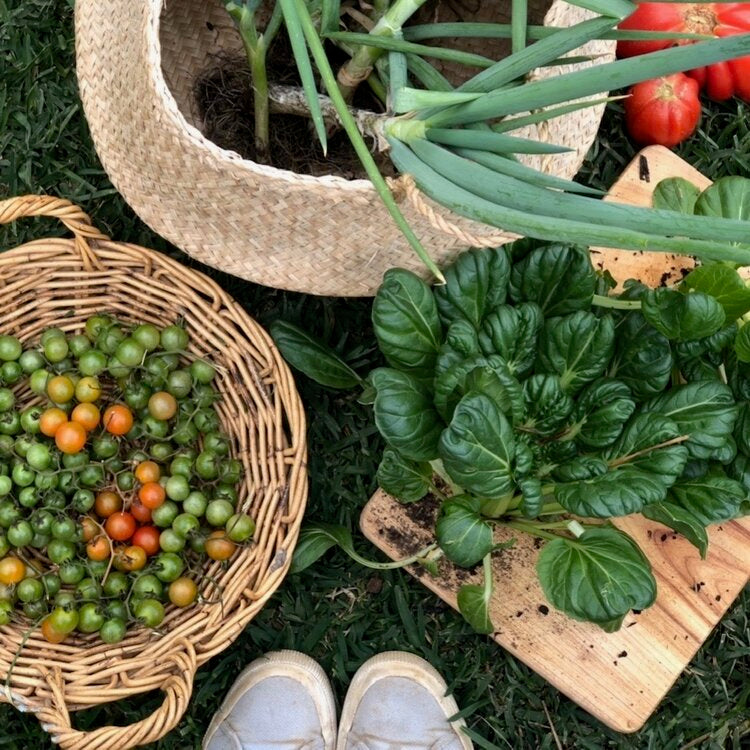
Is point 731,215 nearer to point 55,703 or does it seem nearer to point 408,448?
point 408,448

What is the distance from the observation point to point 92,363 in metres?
1.31

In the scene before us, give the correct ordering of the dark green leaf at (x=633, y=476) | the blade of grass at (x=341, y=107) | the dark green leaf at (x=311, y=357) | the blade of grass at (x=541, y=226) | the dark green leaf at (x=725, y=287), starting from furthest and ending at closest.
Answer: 1. the dark green leaf at (x=311, y=357)
2. the dark green leaf at (x=725, y=287)
3. the dark green leaf at (x=633, y=476)
4. the blade of grass at (x=341, y=107)
5. the blade of grass at (x=541, y=226)

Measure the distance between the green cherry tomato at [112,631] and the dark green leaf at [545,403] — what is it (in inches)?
27.0

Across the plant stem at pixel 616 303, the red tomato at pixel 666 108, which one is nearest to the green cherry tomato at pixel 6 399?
the plant stem at pixel 616 303

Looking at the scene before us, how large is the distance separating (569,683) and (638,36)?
996 mm

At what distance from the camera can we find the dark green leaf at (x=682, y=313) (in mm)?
1090

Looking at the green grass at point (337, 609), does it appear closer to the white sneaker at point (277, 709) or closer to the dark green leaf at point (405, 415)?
the white sneaker at point (277, 709)

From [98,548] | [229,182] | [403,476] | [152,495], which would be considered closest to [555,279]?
[403,476]

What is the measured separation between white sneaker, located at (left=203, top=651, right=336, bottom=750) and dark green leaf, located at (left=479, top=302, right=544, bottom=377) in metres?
0.71

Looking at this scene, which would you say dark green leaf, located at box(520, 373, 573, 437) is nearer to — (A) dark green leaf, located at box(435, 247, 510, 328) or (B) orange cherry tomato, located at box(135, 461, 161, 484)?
(A) dark green leaf, located at box(435, 247, 510, 328)

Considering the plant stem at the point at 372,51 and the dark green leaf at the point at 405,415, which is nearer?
the plant stem at the point at 372,51

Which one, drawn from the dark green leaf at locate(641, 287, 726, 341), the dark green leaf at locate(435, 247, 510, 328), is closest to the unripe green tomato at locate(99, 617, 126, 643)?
the dark green leaf at locate(435, 247, 510, 328)

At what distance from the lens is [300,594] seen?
4.95 ft

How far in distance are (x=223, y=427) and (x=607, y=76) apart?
2.87 feet
